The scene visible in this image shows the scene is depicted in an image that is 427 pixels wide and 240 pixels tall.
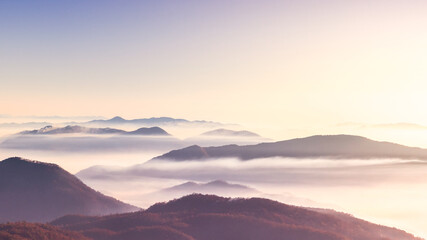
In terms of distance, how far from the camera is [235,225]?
63000 mm

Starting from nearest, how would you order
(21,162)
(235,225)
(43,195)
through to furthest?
(235,225) < (43,195) < (21,162)

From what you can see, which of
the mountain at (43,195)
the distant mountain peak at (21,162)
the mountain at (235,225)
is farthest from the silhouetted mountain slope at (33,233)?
the distant mountain peak at (21,162)

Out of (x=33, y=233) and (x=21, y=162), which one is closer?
(x=33, y=233)

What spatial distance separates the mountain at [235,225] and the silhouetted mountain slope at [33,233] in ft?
21.1

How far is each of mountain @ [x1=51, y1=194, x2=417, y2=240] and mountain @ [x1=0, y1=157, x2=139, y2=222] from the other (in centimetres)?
5777

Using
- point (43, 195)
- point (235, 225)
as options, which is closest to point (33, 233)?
point (235, 225)

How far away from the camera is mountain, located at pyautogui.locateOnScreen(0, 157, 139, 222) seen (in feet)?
420

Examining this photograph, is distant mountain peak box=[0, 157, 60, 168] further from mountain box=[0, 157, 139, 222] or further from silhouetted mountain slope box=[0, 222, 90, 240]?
silhouetted mountain slope box=[0, 222, 90, 240]

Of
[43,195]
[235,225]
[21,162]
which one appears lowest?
[43,195]

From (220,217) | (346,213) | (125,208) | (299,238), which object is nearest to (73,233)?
(220,217)

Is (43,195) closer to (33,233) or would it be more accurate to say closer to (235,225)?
(235,225)

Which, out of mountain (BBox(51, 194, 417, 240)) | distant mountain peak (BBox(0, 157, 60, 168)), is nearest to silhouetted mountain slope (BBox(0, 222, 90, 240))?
mountain (BBox(51, 194, 417, 240))

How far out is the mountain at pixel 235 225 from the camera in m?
59.5

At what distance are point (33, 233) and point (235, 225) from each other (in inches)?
1002
